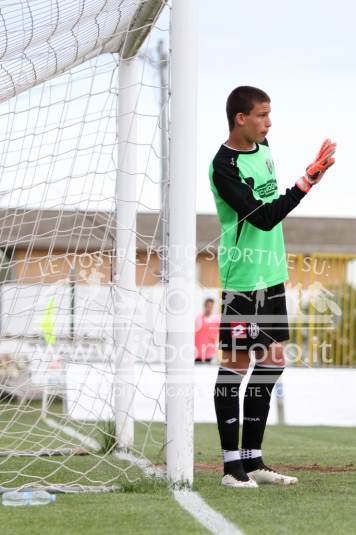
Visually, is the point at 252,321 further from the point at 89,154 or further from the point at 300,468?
the point at 89,154

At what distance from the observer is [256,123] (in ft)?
14.1

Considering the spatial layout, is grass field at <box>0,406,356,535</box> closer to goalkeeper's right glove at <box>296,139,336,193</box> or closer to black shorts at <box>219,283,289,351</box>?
black shorts at <box>219,283,289,351</box>

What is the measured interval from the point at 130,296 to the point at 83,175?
842 mm

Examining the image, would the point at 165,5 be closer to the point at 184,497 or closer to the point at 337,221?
the point at 184,497

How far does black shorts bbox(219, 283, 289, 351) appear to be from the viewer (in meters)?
4.18

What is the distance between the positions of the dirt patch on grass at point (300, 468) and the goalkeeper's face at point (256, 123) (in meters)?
1.82

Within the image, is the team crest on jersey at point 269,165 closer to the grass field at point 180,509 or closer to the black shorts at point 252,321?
the black shorts at point 252,321

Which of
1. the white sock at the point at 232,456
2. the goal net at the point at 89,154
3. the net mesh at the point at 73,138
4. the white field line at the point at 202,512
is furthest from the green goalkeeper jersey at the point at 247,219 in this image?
the white field line at the point at 202,512

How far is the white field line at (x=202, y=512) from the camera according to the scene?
309cm

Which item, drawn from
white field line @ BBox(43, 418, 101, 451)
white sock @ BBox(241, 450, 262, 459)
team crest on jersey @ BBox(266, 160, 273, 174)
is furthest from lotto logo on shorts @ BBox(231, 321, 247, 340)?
white field line @ BBox(43, 418, 101, 451)

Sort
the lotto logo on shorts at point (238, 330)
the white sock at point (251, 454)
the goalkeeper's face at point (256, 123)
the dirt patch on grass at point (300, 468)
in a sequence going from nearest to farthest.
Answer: the lotto logo on shorts at point (238, 330) < the goalkeeper's face at point (256, 123) < the white sock at point (251, 454) < the dirt patch on grass at point (300, 468)

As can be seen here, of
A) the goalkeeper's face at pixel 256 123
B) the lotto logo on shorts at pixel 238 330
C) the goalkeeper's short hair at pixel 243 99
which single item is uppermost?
the goalkeeper's short hair at pixel 243 99

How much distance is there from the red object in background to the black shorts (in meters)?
8.14

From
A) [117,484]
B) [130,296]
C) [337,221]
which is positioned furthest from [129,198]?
[337,221]
